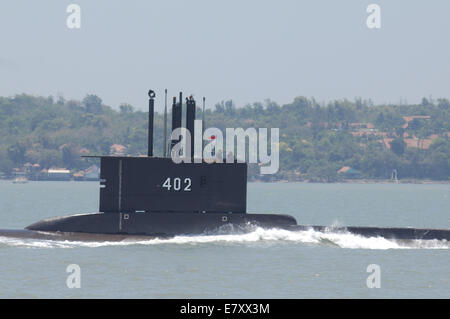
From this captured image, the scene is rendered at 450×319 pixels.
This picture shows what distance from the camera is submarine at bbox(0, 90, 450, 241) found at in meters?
31.1

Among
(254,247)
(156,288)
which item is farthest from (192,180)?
(156,288)

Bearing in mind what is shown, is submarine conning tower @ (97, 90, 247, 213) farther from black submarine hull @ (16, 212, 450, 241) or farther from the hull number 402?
black submarine hull @ (16, 212, 450, 241)

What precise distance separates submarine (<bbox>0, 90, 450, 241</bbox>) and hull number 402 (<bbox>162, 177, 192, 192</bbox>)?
0.03 metres

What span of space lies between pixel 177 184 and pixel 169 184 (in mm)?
267

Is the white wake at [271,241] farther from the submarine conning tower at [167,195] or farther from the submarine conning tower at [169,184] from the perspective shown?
the submarine conning tower at [169,184]

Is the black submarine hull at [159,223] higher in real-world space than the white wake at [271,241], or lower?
higher

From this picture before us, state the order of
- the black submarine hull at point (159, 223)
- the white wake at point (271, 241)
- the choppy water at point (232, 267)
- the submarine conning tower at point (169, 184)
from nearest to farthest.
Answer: the choppy water at point (232, 267) < the submarine conning tower at point (169, 184) < the black submarine hull at point (159, 223) < the white wake at point (271, 241)

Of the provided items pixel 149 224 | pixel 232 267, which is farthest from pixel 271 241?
pixel 149 224

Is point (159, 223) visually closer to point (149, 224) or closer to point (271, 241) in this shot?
point (149, 224)

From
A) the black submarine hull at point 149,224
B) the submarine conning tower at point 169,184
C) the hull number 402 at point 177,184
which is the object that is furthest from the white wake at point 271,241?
the hull number 402 at point 177,184

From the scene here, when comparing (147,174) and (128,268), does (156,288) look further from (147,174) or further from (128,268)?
(147,174)

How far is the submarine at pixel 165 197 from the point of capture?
31.1 meters

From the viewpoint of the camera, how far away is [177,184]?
31.3 meters
